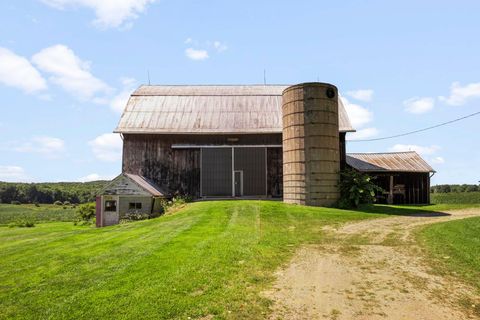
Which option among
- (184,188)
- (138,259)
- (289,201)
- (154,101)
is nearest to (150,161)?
(184,188)

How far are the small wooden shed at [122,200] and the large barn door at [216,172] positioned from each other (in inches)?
193

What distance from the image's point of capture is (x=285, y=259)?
1002 cm

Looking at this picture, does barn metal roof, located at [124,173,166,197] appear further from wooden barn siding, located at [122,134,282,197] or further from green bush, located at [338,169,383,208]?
green bush, located at [338,169,383,208]

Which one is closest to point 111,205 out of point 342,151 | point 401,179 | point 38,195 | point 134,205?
point 134,205

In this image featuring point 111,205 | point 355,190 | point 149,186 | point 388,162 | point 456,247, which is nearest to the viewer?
point 456,247

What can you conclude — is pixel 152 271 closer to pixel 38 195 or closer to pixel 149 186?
pixel 149 186

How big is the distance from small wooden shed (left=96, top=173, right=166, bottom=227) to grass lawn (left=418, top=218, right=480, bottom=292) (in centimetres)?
1659

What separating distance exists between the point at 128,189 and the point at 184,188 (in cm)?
520

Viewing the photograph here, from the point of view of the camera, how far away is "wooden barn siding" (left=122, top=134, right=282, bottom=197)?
93.0 feet

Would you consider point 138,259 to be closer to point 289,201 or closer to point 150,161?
point 289,201

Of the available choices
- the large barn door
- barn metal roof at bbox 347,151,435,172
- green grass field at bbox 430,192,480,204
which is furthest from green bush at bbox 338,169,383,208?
green grass field at bbox 430,192,480,204

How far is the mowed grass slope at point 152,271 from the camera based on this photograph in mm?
6684

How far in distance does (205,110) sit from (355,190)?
15.5 meters

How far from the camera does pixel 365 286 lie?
26.4 ft
